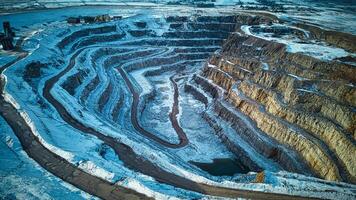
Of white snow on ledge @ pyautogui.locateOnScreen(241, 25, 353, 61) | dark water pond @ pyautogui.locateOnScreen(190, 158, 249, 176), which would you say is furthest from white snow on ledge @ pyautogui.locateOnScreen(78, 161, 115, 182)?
white snow on ledge @ pyautogui.locateOnScreen(241, 25, 353, 61)

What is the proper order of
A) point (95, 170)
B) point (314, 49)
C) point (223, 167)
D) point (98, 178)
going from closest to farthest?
point (98, 178) → point (95, 170) → point (223, 167) → point (314, 49)

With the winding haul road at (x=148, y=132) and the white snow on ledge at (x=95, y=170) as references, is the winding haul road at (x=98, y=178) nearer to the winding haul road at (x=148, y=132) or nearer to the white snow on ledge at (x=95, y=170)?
the white snow on ledge at (x=95, y=170)

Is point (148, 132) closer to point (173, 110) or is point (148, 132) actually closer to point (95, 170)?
point (173, 110)

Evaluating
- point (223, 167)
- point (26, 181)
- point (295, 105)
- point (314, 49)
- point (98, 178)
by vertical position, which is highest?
point (26, 181)

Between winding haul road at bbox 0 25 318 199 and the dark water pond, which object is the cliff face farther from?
winding haul road at bbox 0 25 318 199

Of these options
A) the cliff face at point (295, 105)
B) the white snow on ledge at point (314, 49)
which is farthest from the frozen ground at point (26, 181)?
the white snow on ledge at point (314, 49)

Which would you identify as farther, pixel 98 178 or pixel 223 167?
pixel 223 167

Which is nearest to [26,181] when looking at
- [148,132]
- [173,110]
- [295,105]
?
[148,132]

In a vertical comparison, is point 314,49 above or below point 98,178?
→ above
